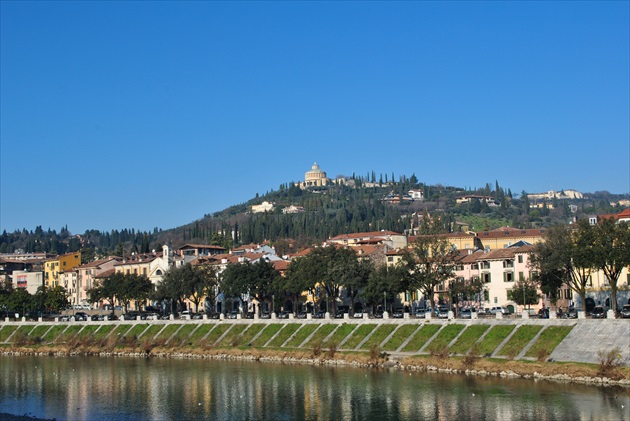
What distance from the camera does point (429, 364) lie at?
71500mm

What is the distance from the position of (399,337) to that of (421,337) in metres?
2.67

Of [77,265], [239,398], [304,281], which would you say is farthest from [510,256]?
[77,265]

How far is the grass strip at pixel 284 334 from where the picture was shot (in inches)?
3537

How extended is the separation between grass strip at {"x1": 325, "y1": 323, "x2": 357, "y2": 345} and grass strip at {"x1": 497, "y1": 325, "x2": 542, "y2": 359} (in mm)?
19499

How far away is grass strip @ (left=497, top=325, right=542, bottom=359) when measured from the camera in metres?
69.5

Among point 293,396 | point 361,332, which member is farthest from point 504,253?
point 293,396

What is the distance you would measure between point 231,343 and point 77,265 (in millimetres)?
103113

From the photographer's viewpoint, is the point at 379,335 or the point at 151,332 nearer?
the point at 379,335

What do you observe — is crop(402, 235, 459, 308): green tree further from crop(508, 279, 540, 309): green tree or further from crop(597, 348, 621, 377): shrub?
crop(597, 348, 621, 377): shrub

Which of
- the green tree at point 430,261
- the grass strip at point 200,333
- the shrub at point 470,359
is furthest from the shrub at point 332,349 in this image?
the grass strip at point 200,333

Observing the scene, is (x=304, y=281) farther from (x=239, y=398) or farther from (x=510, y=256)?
(x=239, y=398)

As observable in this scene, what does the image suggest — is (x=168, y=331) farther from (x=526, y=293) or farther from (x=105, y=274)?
(x=105, y=274)

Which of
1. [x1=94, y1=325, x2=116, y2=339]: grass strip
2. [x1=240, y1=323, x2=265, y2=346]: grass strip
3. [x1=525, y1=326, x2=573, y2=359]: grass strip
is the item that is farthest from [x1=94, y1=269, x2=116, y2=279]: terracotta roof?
[x1=525, y1=326, x2=573, y2=359]: grass strip

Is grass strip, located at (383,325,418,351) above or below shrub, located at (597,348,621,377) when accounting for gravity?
above
